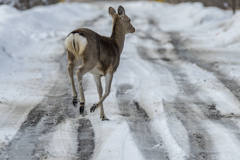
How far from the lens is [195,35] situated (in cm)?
1669

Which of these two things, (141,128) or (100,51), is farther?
(100,51)

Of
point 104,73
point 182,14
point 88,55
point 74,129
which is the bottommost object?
point 182,14

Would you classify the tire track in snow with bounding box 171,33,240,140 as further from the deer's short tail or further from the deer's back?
the deer's short tail

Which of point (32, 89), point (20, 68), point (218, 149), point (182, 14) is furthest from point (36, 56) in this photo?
point (182, 14)

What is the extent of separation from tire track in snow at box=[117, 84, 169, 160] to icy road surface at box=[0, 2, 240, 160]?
16mm

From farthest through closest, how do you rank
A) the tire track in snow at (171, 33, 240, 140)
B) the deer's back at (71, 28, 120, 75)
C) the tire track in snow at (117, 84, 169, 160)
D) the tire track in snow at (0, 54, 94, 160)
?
the tire track in snow at (171, 33, 240, 140), the deer's back at (71, 28, 120, 75), the tire track in snow at (117, 84, 169, 160), the tire track in snow at (0, 54, 94, 160)

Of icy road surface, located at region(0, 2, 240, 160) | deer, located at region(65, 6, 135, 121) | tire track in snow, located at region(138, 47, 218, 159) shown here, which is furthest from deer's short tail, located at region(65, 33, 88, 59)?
tire track in snow, located at region(138, 47, 218, 159)

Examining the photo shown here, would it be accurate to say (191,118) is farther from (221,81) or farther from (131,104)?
(221,81)

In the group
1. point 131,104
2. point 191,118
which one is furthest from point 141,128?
point 131,104

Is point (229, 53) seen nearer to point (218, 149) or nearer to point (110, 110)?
point (110, 110)

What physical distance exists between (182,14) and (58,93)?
62.0 feet

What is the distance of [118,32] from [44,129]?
2.80 meters

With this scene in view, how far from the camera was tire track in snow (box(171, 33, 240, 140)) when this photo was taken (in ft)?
19.7

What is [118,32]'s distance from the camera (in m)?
7.22
